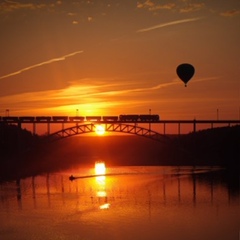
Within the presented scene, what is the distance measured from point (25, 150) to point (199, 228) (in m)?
59.7

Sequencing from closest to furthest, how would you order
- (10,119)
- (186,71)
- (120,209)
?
(120,209) < (186,71) < (10,119)

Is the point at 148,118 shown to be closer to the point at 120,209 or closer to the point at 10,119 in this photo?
the point at 10,119

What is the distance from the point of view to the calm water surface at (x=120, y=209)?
29.5 meters

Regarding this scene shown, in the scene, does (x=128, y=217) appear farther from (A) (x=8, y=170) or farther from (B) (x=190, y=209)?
(A) (x=8, y=170)

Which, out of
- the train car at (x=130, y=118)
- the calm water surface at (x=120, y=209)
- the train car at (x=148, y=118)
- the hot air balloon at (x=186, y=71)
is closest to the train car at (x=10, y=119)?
the train car at (x=130, y=118)

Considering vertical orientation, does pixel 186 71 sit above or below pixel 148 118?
above

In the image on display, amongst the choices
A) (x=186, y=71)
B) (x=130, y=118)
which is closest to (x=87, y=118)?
(x=130, y=118)

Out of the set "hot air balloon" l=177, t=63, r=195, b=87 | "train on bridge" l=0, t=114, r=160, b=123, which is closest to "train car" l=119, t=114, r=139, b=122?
"train on bridge" l=0, t=114, r=160, b=123

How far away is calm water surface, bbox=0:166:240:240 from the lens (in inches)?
1161

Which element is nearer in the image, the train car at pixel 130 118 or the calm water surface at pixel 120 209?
the calm water surface at pixel 120 209

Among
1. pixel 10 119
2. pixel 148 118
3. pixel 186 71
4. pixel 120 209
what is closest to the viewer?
pixel 120 209

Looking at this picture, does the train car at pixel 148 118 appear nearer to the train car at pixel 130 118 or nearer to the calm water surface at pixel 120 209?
the train car at pixel 130 118

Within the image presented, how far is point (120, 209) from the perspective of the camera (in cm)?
3747

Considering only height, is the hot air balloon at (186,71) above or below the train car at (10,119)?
above
